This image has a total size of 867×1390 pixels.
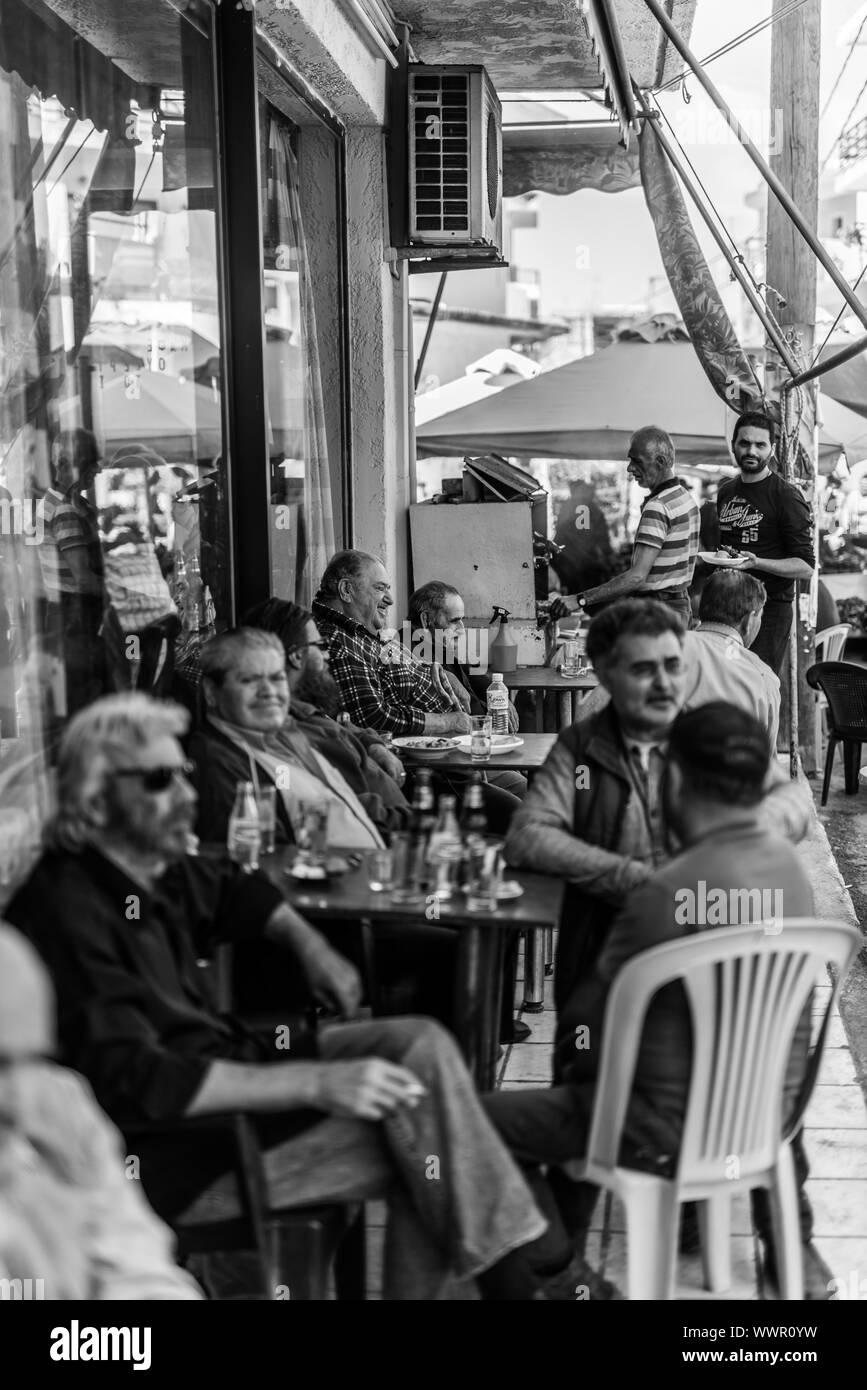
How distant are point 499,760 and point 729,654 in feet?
2.62

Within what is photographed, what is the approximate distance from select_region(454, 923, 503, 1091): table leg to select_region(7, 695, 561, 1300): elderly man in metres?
0.36

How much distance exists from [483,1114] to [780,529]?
5358 millimetres

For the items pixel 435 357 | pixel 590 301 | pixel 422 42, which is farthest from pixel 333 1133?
pixel 590 301

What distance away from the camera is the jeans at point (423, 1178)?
7.88ft

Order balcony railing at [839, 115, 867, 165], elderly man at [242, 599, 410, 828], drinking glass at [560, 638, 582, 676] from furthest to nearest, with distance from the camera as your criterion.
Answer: balcony railing at [839, 115, 867, 165]
drinking glass at [560, 638, 582, 676]
elderly man at [242, 599, 410, 828]

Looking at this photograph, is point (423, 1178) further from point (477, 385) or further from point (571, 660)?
point (477, 385)

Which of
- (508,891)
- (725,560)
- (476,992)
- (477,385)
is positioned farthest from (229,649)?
(477,385)

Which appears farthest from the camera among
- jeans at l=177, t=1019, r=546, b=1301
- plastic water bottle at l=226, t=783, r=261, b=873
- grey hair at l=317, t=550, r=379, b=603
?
grey hair at l=317, t=550, r=379, b=603

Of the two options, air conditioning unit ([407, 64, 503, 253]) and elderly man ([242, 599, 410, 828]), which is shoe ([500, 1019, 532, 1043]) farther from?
air conditioning unit ([407, 64, 503, 253])

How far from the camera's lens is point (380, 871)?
3.12m

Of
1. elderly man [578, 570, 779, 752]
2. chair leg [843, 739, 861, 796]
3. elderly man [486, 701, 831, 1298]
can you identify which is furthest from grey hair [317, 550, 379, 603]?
chair leg [843, 739, 861, 796]

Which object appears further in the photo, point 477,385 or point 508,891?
point 477,385

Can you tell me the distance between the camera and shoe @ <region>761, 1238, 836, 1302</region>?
2.85 metres

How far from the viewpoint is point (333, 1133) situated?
247cm
